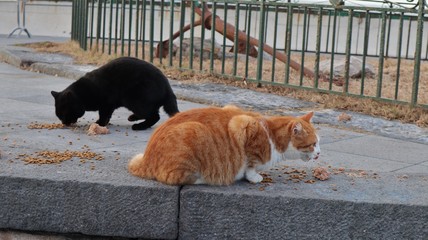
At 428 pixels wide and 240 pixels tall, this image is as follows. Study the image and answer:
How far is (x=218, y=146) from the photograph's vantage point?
12.4 feet

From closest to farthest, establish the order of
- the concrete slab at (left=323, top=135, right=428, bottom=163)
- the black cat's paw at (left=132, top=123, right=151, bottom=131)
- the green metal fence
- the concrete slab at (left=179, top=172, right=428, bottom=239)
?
the concrete slab at (left=179, top=172, right=428, bottom=239) < the concrete slab at (left=323, top=135, right=428, bottom=163) < the black cat's paw at (left=132, top=123, right=151, bottom=131) < the green metal fence

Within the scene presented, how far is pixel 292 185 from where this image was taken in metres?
3.96

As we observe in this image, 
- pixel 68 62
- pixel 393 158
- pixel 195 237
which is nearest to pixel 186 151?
pixel 195 237

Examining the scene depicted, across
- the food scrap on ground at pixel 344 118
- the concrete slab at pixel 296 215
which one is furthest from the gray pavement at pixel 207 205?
the food scrap on ground at pixel 344 118

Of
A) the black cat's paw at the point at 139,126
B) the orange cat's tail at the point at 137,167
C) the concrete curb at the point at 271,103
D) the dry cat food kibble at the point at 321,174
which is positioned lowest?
the concrete curb at the point at 271,103

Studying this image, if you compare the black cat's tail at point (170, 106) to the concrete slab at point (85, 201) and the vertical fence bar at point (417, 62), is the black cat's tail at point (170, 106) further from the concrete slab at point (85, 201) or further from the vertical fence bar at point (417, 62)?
the vertical fence bar at point (417, 62)

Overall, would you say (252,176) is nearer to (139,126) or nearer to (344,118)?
(139,126)

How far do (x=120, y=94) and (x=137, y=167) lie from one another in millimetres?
2024

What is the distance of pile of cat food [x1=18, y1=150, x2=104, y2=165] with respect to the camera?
420 centimetres

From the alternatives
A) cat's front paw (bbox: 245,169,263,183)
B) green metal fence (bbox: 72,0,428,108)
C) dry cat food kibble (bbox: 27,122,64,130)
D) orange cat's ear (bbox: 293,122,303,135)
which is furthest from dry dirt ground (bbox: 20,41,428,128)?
→ cat's front paw (bbox: 245,169,263,183)

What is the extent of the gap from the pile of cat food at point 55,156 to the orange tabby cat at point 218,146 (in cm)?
49

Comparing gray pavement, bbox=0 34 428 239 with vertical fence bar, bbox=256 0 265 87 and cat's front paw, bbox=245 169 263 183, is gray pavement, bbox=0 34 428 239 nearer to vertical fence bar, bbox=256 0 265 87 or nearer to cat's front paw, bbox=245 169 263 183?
cat's front paw, bbox=245 169 263 183

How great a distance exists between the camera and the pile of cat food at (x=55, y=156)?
4.20 metres

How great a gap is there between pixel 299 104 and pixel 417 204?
13.7 feet
